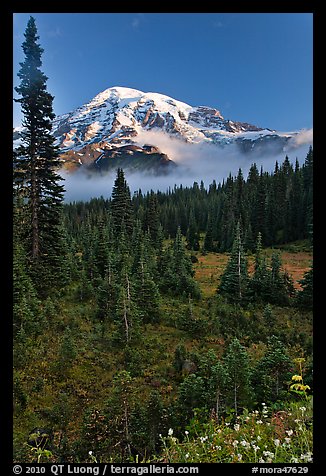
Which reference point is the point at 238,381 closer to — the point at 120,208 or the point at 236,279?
the point at 236,279

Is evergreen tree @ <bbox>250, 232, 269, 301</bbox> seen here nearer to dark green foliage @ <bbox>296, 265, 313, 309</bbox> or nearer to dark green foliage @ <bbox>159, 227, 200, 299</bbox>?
dark green foliage @ <bbox>296, 265, 313, 309</bbox>

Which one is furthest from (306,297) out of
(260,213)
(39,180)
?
(260,213)

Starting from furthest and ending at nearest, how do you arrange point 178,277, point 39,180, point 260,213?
→ point 260,213 < point 178,277 < point 39,180

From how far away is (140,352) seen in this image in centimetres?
1574

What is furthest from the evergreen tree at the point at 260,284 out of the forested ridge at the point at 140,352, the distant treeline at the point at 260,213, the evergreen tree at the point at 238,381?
the distant treeline at the point at 260,213

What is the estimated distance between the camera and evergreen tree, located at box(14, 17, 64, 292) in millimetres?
16547

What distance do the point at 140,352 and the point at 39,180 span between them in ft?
42.9

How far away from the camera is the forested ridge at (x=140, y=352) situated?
5.00m

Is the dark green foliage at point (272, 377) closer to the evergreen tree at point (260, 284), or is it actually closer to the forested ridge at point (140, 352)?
the forested ridge at point (140, 352)

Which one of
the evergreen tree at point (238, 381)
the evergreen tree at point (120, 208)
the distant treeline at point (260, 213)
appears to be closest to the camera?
the evergreen tree at point (238, 381)

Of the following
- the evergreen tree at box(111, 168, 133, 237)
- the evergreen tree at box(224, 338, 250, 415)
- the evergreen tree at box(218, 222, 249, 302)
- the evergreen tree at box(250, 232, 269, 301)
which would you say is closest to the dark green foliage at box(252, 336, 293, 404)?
the evergreen tree at box(224, 338, 250, 415)

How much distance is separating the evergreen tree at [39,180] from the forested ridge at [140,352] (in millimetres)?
69
